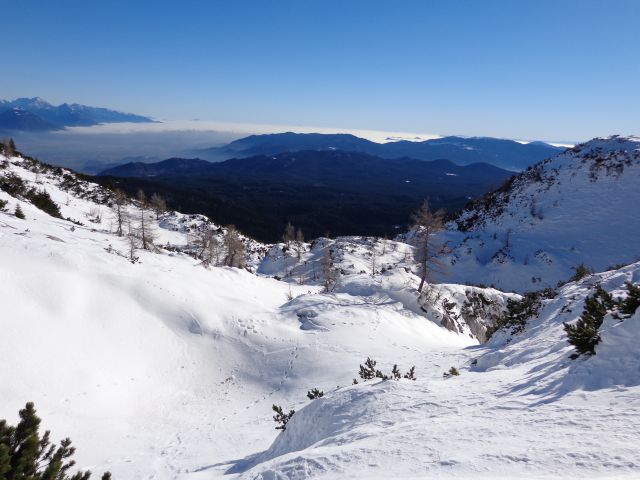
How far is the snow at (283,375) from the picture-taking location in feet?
22.4

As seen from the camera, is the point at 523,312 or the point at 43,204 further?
the point at 43,204

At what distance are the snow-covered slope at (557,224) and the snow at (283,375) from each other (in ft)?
61.4

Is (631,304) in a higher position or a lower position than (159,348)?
higher

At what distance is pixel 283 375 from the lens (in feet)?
65.5

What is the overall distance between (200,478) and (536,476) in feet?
28.8

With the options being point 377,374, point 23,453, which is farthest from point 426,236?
point 23,453

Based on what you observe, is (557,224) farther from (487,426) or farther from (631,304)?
(487,426)

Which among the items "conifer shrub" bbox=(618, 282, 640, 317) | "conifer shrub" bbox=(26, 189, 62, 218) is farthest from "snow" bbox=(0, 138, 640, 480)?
"conifer shrub" bbox=(26, 189, 62, 218)

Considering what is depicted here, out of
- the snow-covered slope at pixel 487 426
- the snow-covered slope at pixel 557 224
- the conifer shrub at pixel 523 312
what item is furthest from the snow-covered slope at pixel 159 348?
the snow-covered slope at pixel 557 224

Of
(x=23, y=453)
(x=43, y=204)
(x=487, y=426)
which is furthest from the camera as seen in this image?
(x=43, y=204)

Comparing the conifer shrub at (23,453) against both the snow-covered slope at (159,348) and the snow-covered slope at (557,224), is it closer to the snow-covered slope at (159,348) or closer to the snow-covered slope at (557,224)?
the snow-covered slope at (159,348)

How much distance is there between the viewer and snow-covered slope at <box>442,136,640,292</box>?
160 feet

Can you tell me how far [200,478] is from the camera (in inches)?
404

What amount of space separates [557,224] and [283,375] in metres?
51.8
